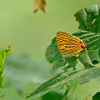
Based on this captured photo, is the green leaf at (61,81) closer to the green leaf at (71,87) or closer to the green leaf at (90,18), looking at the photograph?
the green leaf at (71,87)

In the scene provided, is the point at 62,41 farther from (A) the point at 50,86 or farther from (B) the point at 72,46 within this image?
(A) the point at 50,86

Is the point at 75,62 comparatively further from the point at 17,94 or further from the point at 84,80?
the point at 17,94

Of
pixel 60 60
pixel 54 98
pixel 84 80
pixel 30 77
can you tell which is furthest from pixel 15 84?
pixel 84 80

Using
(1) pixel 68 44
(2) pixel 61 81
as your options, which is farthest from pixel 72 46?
(2) pixel 61 81

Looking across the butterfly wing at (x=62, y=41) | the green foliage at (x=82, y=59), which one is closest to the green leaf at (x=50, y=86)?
the green foliage at (x=82, y=59)

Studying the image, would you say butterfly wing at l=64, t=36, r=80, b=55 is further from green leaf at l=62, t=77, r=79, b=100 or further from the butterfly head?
green leaf at l=62, t=77, r=79, b=100

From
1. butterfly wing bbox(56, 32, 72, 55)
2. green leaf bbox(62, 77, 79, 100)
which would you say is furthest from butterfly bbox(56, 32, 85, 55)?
green leaf bbox(62, 77, 79, 100)

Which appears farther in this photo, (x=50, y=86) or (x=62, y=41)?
(x=62, y=41)
